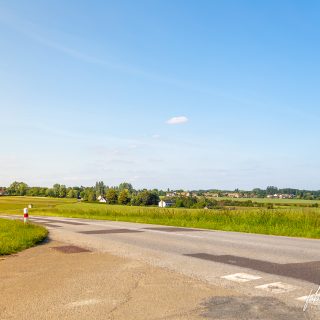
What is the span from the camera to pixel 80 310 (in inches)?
204

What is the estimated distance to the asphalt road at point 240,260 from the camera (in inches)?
252

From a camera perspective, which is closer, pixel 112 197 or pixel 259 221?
pixel 259 221

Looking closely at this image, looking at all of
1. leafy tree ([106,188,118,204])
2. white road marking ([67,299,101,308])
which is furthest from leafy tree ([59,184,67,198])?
white road marking ([67,299,101,308])

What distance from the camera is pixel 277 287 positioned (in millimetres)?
6406

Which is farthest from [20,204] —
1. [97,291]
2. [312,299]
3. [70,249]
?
[312,299]

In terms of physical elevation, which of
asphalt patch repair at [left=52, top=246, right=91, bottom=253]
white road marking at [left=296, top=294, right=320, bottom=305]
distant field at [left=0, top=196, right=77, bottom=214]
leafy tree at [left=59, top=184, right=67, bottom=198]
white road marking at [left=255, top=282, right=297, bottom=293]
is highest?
leafy tree at [left=59, top=184, right=67, bottom=198]

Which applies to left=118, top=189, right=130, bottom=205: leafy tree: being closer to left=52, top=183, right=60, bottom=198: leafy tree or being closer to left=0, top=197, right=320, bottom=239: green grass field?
left=52, top=183, right=60, bottom=198: leafy tree

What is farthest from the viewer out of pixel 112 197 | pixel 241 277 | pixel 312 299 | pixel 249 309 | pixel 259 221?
pixel 112 197

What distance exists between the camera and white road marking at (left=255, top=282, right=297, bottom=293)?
6.20m

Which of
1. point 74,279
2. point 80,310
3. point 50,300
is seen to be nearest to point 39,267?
point 74,279

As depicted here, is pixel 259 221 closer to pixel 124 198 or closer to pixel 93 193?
pixel 124 198

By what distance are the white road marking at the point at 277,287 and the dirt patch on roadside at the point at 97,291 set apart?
65 cm

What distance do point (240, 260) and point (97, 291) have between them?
4140 mm

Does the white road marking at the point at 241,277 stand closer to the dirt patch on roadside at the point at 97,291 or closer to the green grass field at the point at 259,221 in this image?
the dirt patch on roadside at the point at 97,291
